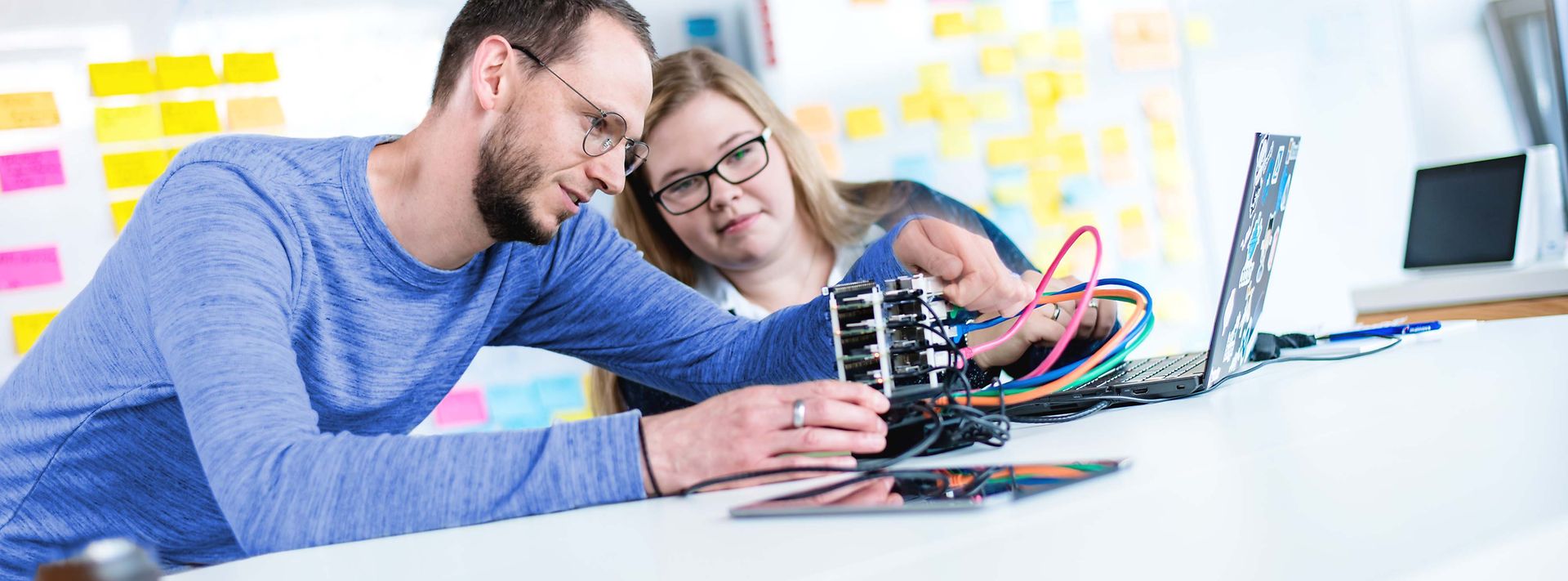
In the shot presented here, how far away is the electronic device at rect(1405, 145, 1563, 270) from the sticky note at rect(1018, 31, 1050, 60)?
1105 mm

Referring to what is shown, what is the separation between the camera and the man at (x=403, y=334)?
2.33 feet

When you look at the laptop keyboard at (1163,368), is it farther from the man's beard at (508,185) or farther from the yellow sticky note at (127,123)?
the yellow sticky note at (127,123)

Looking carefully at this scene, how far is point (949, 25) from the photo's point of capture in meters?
3.06

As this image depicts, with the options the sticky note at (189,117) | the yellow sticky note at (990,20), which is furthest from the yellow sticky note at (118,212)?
the yellow sticky note at (990,20)

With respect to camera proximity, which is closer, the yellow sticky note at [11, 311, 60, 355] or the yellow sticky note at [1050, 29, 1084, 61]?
the yellow sticky note at [11, 311, 60, 355]

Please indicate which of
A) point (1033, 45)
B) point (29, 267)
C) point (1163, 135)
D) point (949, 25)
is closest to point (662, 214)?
point (29, 267)

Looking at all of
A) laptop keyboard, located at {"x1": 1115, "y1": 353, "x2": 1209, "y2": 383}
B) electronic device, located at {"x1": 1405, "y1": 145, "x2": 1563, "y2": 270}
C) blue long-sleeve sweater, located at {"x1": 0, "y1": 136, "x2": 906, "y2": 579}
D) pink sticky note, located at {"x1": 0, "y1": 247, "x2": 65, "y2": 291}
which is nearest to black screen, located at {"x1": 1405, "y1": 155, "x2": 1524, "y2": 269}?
electronic device, located at {"x1": 1405, "y1": 145, "x2": 1563, "y2": 270}

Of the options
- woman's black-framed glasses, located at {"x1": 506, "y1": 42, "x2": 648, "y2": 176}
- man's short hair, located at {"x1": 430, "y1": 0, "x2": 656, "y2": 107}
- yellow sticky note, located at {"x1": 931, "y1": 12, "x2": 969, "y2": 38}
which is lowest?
woman's black-framed glasses, located at {"x1": 506, "y1": 42, "x2": 648, "y2": 176}

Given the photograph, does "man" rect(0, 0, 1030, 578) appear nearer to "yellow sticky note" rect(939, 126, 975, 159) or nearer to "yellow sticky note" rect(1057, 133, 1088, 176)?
"yellow sticky note" rect(939, 126, 975, 159)

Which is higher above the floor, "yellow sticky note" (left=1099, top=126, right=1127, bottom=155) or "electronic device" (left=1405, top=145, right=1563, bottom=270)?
"yellow sticky note" (left=1099, top=126, right=1127, bottom=155)

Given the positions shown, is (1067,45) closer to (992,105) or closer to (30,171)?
(992,105)

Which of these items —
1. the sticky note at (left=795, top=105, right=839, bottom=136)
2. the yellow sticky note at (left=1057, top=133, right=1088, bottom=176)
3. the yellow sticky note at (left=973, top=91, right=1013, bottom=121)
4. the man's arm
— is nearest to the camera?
the man's arm

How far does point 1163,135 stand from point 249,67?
255 cm

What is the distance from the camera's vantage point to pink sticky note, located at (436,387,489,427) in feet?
7.82
